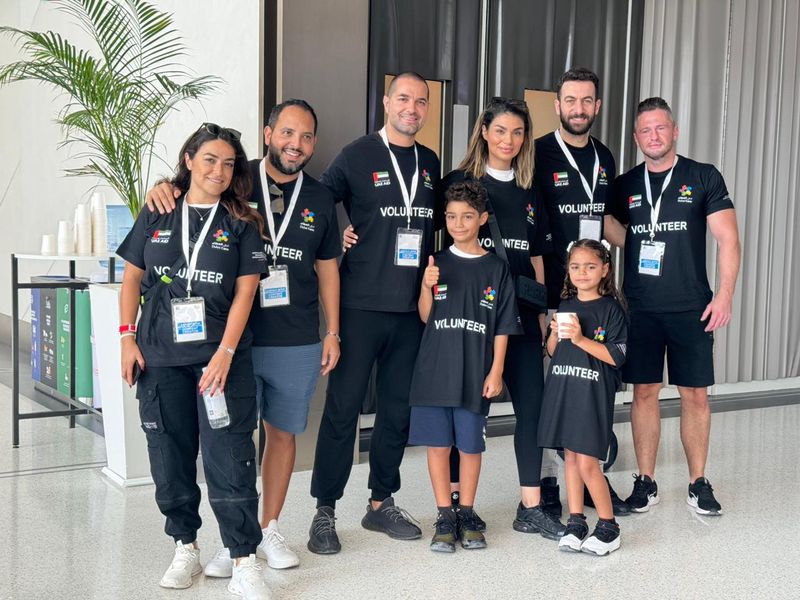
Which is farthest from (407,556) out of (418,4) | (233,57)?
(418,4)

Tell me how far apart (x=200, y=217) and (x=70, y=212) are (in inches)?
203

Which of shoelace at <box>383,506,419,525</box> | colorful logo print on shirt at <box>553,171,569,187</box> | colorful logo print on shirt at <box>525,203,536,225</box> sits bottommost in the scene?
shoelace at <box>383,506,419,525</box>

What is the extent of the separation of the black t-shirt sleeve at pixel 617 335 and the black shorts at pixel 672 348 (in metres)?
0.53

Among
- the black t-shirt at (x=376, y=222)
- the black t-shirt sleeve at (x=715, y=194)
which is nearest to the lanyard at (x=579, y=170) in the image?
the black t-shirt sleeve at (x=715, y=194)

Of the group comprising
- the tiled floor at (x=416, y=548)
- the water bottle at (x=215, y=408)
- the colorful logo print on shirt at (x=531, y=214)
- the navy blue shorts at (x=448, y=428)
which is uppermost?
the colorful logo print on shirt at (x=531, y=214)

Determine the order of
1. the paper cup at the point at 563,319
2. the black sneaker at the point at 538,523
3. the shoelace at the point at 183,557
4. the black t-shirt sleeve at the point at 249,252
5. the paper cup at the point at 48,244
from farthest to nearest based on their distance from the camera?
the paper cup at the point at 48,244 < the black sneaker at the point at 538,523 < the paper cup at the point at 563,319 < the shoelace at the point at 183,557 < the black t-shirt sleeve at the point at 249,252

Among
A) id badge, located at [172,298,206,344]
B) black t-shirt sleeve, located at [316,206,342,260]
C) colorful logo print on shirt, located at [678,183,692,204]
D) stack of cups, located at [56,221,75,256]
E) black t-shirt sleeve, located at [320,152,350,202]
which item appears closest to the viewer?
id badge, located at [172,298,206,344]

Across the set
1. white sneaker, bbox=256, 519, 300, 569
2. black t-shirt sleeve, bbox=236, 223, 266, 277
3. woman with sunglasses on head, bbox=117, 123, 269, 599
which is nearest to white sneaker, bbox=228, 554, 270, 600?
woman with sunglasses on head, bbox=117, 123, 269, 599

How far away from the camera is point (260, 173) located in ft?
9.93

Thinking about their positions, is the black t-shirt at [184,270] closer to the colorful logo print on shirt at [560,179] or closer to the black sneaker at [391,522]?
the black sneaker at [391,522]

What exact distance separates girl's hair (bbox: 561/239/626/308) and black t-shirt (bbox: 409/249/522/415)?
277 mm

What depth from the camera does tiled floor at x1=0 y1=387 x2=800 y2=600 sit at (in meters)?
2.91

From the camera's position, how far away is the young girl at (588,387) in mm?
3264

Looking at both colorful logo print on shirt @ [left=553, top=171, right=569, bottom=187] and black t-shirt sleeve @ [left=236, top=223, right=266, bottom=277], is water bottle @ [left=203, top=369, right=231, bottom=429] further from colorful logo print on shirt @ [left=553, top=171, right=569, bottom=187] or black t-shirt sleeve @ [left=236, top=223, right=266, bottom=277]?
colorful logo print on shirt @ [left=553, top=171, right=569, bottom=187]
